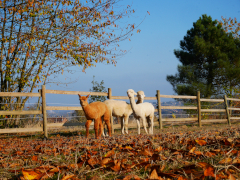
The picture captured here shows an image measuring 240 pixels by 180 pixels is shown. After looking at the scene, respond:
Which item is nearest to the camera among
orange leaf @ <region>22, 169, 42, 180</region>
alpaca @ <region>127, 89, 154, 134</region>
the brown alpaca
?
orange leaf @ <region>22, 169, 42, 180</region>

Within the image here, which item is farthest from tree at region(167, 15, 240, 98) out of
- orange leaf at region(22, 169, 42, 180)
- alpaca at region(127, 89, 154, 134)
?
orange leaf at region(22, 169, 42, 180)

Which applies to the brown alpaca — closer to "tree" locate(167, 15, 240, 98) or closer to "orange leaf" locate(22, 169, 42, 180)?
"orange leaf" locate(22, 169, 42, 180)

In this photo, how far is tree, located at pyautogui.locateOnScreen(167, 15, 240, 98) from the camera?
2142 centimetres

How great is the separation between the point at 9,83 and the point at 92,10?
5251mm

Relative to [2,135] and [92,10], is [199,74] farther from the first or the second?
[2,135]

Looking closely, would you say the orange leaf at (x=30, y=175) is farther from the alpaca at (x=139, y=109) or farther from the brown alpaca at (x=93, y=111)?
the alpaca at (x=139, y=109)

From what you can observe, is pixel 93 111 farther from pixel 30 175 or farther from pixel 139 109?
pixel 30 175

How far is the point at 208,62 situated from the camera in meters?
23.5

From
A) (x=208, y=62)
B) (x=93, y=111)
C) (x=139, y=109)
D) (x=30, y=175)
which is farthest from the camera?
(x=208, y=62)

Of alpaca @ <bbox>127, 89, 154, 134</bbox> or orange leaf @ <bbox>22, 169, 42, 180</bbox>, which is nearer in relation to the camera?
orange leaf @ <bbox>22, 169, 42, 180</bbox>

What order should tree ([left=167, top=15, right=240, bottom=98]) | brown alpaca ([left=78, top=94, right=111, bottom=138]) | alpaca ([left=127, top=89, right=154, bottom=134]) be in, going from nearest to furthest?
1. brown alpaca ([left=78, top=94, right=111, bottom=138])
2. alpaca ([left=127, top=89, right=154, bottom=134])
3. tree ([left=167, top=15, right=240, bottom=98])

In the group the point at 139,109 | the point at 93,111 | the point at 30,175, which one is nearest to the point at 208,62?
the point at 139,109

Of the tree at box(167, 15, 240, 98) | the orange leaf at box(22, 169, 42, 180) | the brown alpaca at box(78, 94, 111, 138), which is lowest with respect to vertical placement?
the orange leaf at box(22, 169, 42, 180)

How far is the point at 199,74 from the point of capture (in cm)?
2334
